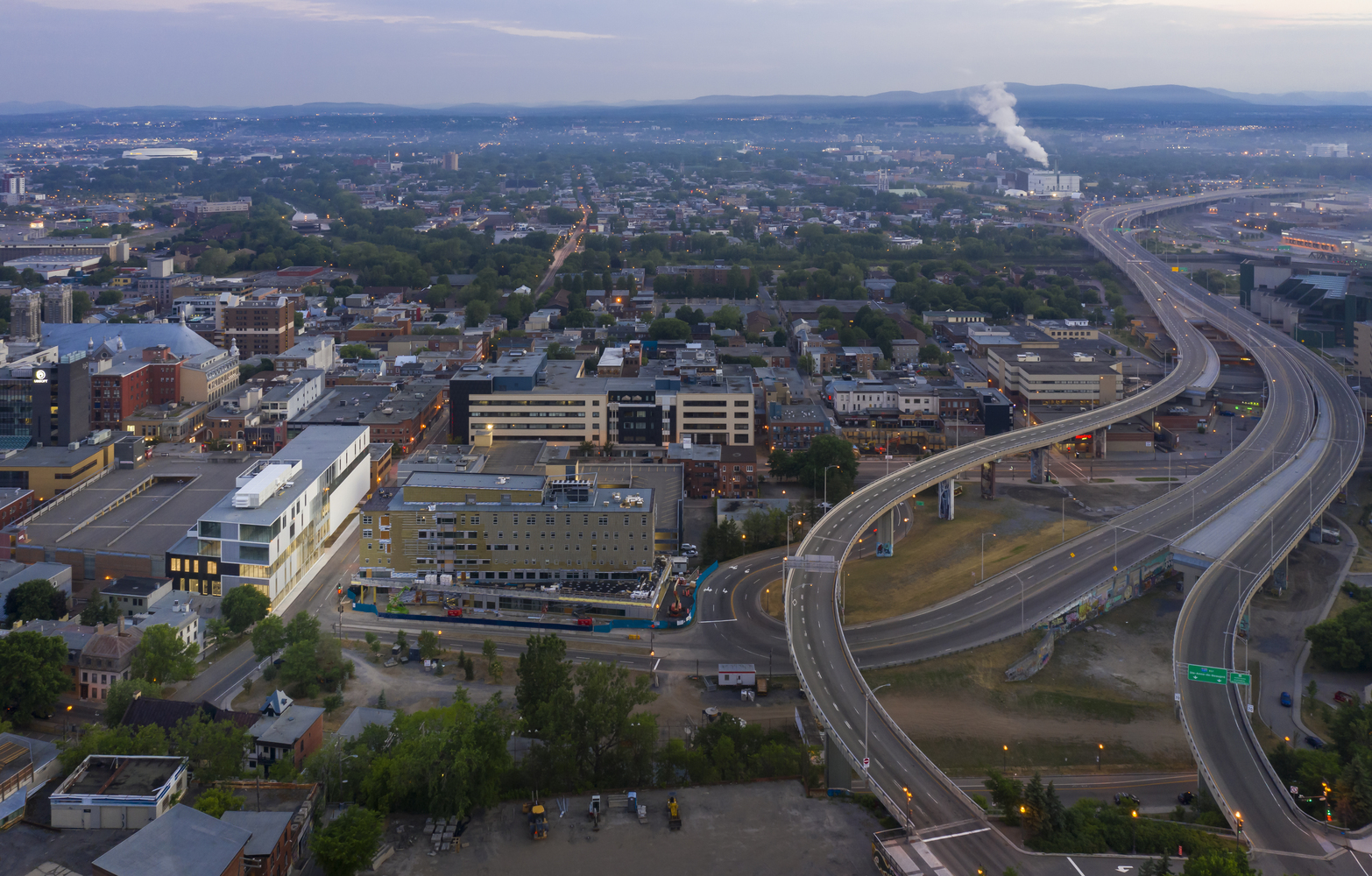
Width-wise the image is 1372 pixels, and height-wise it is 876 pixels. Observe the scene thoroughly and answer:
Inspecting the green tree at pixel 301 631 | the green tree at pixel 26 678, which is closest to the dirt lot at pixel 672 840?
the green tree at pixel 301 631

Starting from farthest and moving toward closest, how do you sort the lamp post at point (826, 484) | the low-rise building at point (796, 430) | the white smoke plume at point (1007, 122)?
the white smoke plume at point (1007, 122) < the low-rise building at point (796, 430) < the lamp post at point (826, 484)

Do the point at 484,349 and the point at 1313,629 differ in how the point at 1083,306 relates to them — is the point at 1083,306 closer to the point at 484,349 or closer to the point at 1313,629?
the point at 484,349

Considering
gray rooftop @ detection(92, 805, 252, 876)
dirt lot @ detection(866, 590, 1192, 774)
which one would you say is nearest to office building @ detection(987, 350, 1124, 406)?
dirt lot @ detection(866, 590, 1192, 774)

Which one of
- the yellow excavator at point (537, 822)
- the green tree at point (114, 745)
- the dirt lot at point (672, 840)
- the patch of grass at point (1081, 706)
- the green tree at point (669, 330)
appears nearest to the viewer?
the dirt lot at point (672, 840)

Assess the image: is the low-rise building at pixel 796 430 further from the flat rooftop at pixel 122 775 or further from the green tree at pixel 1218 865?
the flat rooftop at pixel 122 775

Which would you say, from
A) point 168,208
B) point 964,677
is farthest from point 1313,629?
point 168,208

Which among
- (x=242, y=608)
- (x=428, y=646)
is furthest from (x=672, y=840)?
(x=242, y=608)
